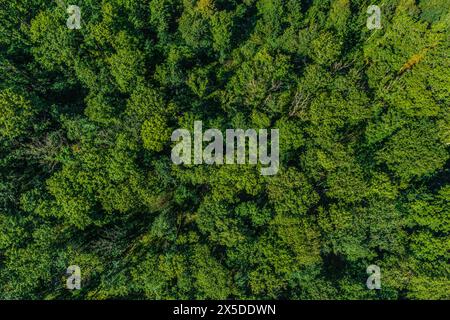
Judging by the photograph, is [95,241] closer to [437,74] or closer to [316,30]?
[316,30]

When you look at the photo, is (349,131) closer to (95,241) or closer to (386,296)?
(386,296)

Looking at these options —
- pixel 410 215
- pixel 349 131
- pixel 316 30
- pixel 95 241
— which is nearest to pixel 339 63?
pixel 316 30

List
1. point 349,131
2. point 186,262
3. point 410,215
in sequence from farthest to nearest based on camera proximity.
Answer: point 349,131
point 410,215
point 186,262

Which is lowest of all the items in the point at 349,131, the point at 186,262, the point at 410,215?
the point at 186,262

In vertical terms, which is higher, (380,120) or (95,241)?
(380,120)

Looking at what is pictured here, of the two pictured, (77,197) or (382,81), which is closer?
(77,197)

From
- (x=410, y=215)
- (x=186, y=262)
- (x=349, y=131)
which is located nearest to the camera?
(x=186, y=262)
